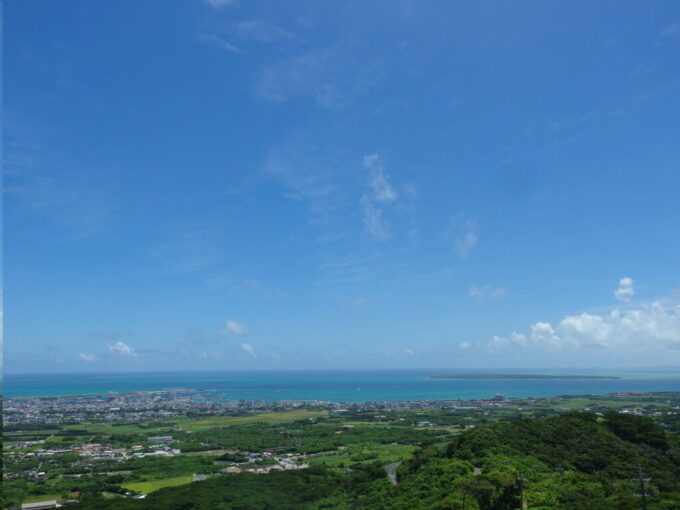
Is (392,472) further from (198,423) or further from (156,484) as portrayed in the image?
(198,423)

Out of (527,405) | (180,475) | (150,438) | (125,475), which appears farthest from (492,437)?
(527,405)

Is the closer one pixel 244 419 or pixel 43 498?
pixel 43 498

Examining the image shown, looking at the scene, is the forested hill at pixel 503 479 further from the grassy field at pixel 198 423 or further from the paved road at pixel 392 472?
the grassy field at pixel 198 423

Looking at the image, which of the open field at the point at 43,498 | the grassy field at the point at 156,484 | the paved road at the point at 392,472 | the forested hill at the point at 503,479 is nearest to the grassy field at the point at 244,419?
the grassy field at the point at 156,484

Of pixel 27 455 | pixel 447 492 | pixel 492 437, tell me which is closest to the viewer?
pixel 447 492

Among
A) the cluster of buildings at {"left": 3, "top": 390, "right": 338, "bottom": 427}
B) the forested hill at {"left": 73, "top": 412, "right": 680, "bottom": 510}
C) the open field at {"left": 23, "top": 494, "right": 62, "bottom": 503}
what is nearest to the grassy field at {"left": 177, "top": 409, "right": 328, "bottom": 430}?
the cluster of buildings at {"left": 3, "top": 390, "right": 338, "bottom": 427}

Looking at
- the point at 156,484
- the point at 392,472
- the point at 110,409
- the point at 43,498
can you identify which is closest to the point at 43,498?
the point at 43,498

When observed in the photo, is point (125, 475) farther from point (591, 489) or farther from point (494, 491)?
point (591, 489)
